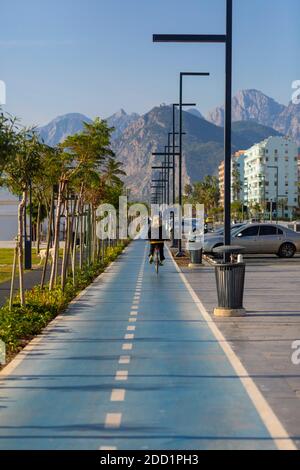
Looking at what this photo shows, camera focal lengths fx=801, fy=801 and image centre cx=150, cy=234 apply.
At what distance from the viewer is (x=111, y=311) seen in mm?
15156

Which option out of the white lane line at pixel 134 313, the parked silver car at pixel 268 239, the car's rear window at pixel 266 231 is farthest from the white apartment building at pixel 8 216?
the white lane line at pixel 134 313

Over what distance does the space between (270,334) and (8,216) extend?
198ft

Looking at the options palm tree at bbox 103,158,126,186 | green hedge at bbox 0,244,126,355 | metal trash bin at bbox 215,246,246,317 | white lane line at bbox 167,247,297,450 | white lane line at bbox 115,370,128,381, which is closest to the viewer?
white lane line at bbox 167,247,297,450

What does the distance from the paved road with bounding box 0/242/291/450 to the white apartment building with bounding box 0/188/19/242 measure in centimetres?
5606

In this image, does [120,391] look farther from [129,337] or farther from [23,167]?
[23,167]

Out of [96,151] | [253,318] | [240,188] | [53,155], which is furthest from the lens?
[240,188]

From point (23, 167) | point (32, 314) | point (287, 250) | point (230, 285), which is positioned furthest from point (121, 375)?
point (287, 250)

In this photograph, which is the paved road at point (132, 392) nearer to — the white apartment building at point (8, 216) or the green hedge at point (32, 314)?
the green hedge at point (32, 314)

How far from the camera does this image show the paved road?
6340 mm

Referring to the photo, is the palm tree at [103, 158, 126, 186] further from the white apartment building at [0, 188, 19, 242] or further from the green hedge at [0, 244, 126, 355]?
the white apartment building at [0, 188, 19, 242]

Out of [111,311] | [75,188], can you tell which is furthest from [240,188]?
[111,311]

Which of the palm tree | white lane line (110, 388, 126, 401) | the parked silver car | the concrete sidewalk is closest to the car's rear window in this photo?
the parked silver car
